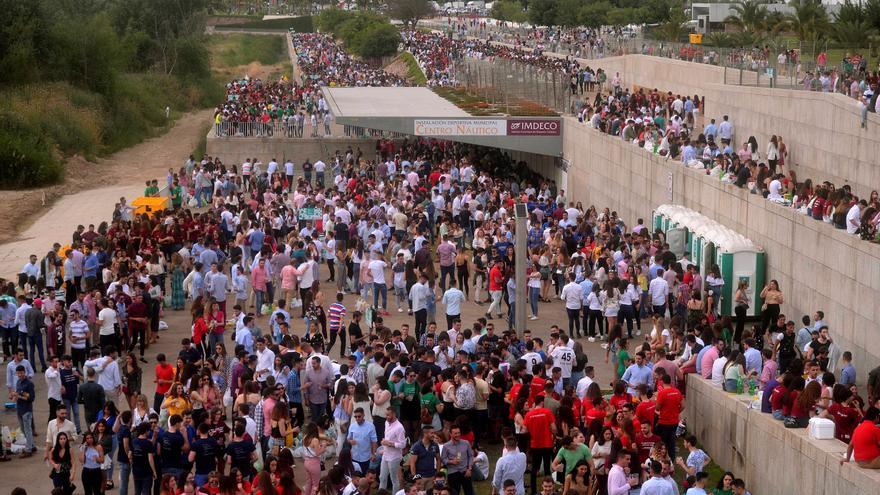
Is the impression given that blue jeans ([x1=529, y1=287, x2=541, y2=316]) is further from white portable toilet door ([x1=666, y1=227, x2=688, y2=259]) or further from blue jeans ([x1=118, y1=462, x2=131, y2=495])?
blue jeans ([x1=118, y1=462, x2=131, y2=495])

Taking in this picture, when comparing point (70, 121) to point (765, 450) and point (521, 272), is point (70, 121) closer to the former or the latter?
point (521, 272)

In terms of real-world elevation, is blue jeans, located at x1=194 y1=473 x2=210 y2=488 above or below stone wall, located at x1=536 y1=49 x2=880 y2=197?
below

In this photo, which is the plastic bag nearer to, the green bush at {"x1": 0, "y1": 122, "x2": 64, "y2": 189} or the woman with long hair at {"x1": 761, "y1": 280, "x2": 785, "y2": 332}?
the woman with long hair at {"x1": 761, "y1": 280, "x2": 785, "y2": 332}

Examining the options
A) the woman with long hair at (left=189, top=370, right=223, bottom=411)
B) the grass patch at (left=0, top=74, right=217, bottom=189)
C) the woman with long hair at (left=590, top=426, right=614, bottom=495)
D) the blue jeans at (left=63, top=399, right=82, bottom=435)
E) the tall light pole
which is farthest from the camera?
the grass patch at (left=0, top=74, right=217, bottom=189)

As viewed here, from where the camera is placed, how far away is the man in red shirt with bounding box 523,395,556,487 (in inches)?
558

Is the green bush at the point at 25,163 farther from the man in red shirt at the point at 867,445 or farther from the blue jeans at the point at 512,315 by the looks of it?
the man in red shirt at the point at 867,445

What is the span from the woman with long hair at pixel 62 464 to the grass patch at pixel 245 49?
88.6 m

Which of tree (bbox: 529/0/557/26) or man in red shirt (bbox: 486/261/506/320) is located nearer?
man in red shirt (bbox: 486/261/506/320)

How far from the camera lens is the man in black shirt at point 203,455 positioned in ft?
44.4

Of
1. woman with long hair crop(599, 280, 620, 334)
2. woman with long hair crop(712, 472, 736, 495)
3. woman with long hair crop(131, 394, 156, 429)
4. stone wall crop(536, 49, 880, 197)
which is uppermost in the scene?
stone wall crop(536, 49, 880, 197)

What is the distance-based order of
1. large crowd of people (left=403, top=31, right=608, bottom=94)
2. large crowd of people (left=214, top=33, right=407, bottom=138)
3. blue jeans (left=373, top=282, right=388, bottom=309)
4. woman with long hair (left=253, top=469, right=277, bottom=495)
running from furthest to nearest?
1. large crowd of people (left=403, top=31, right=608, bottom=94)
2. large crowd of people (left=214, top=33, right=407, bottom=138)
3. blue jeans (left=373, top=282, right=388, bottom=309)
4. woman with long hair (left=253, top=469, right=277, bottom=495)

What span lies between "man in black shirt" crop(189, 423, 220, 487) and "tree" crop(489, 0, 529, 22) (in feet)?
301

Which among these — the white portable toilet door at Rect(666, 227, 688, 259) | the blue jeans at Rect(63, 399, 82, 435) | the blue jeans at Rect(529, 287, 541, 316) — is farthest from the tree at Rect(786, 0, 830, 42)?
the blue jeans at Rect(63, 399, 82, 435)

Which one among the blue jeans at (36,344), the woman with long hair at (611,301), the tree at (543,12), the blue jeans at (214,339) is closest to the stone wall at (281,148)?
the woman with long hair at (611,301)
